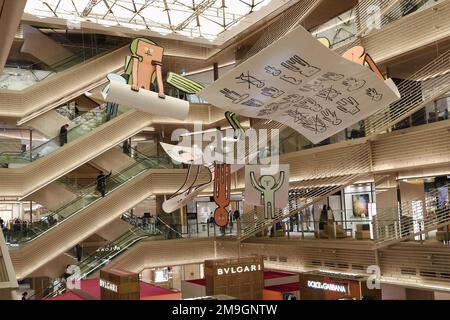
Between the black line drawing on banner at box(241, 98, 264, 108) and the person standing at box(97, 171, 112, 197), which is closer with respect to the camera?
the black line drawing on banner at box(241, 98, 264, 108)

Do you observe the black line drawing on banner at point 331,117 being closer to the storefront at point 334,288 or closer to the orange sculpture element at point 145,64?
the orange sculpture element at point 145,64

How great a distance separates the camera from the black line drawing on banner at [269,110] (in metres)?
7.55

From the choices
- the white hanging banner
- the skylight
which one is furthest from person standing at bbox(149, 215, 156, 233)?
the white hanging banner

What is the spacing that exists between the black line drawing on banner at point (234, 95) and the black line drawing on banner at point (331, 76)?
3.63ft

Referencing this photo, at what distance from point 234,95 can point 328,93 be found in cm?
148

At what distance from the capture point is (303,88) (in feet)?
23.2

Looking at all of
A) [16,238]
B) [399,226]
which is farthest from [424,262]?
[16,238]

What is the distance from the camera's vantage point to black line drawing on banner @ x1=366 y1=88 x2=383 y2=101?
722 cm

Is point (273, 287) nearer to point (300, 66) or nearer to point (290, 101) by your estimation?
point (290, 101)

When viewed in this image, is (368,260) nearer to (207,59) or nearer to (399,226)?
(399,226)

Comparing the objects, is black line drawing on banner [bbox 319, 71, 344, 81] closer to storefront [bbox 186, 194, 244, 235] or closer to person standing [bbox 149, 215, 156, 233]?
person standing [bbox 149, 215, 156, 233]

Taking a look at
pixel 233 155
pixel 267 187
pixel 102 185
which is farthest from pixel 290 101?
pixel 102 185
